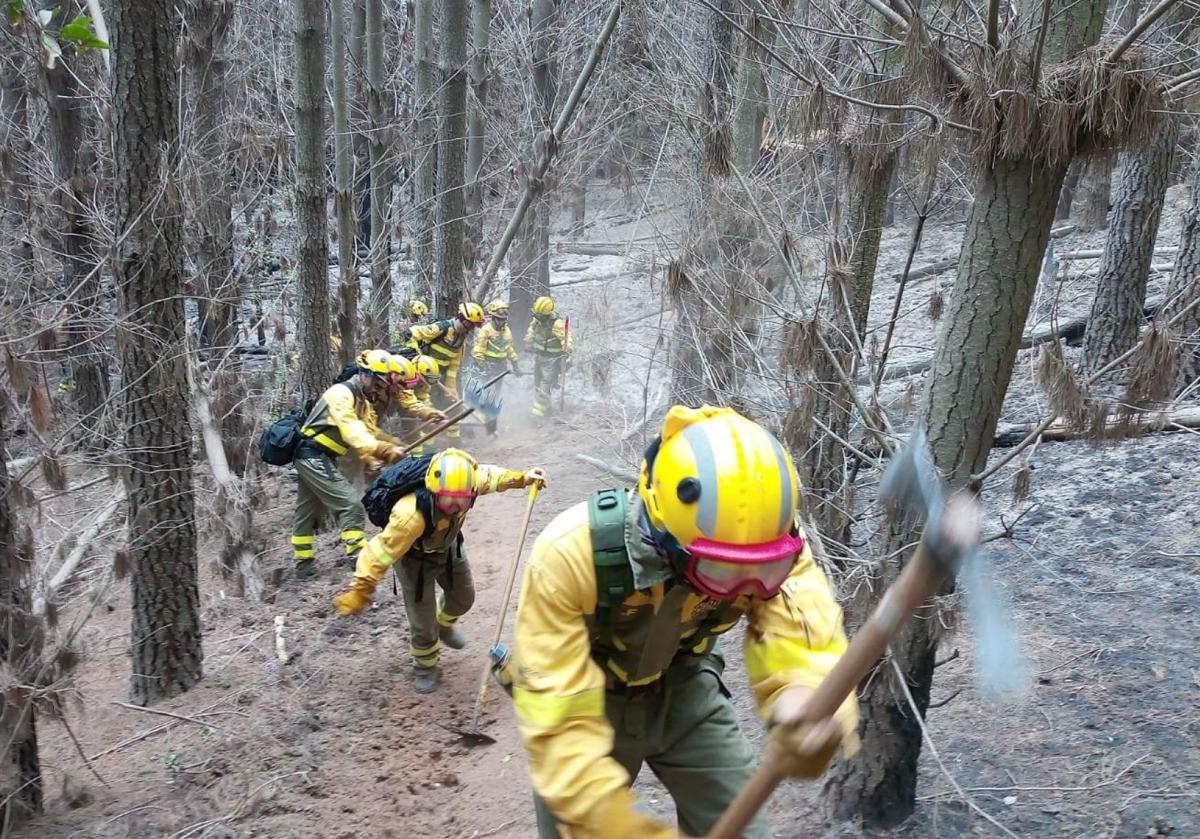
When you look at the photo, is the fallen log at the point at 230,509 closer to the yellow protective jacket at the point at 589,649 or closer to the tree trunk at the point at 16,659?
the tree trunk at the point at 16,659

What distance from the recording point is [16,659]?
4516mm

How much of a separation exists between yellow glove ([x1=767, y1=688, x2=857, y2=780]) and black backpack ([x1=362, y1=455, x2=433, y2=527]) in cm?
427

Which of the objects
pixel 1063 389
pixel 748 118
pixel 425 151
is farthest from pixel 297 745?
pixel 425 151

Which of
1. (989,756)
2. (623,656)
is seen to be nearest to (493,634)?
(989,756)

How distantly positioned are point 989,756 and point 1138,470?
4217mm

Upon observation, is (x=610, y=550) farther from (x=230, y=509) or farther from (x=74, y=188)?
(x=74, y=188)

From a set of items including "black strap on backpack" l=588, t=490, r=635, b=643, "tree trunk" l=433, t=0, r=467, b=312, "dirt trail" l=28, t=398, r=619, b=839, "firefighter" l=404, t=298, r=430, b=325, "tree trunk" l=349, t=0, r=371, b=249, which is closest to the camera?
"black strap on backpack" l=588, t=490, r=635, b=643

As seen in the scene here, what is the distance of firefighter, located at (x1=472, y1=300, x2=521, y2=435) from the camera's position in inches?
599

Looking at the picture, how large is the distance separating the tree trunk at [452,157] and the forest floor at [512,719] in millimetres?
5279

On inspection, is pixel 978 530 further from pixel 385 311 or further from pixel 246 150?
pixel 385 311

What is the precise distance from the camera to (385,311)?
44.5 ft

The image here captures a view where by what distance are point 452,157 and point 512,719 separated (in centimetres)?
830

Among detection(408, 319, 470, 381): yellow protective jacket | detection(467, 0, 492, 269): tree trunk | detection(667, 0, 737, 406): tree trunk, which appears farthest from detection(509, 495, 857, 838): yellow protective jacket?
detection(467, 0, 492, 269): tree trunk

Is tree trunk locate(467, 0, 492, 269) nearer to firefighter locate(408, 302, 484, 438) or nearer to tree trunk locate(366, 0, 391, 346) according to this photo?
tree trunk locate(366, 0, 391, 346)
